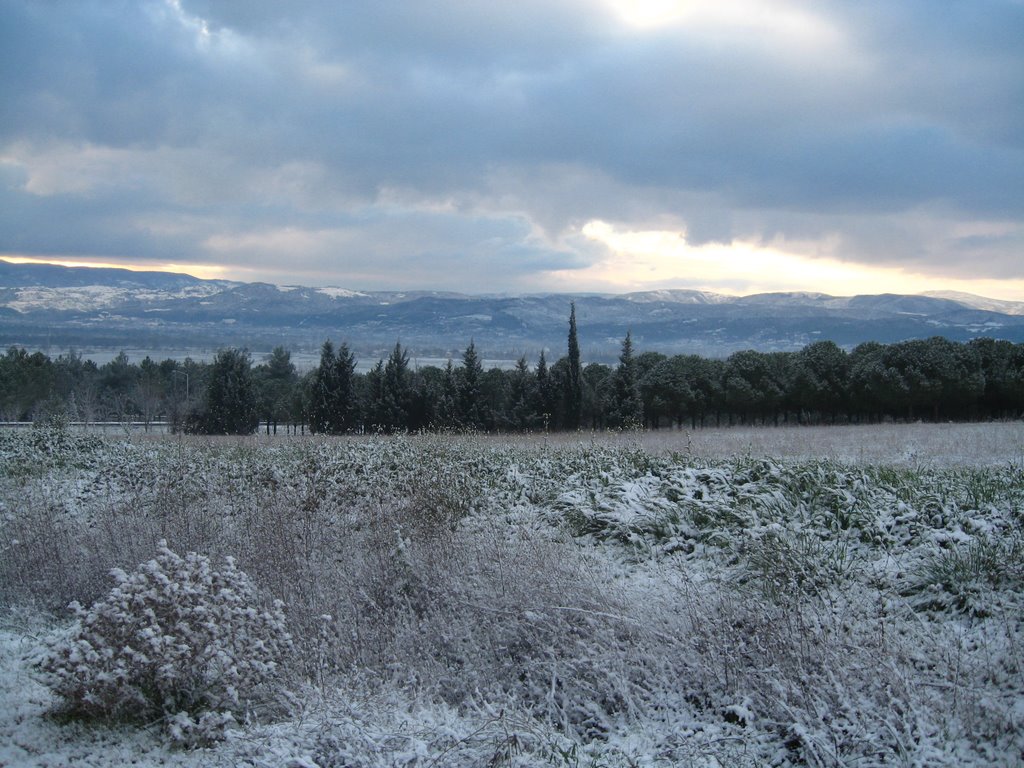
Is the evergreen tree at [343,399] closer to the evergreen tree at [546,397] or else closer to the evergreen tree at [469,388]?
the evergreen tree at [469,388]

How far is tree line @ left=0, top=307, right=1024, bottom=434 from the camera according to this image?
3222cm

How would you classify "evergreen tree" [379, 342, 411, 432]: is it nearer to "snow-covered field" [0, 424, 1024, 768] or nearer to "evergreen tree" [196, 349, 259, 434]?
"evergreen tree" [196, 349, 259, 434]

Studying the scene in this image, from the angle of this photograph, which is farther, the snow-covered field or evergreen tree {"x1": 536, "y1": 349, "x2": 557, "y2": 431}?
evergreen tree {"x1": 536, "y1": 349, "x2": 557, "y2": 431}

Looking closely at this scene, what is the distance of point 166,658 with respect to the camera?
4.86m

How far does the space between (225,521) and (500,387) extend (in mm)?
32841

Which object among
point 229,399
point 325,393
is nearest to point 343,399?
point 325,393

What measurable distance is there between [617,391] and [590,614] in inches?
1248

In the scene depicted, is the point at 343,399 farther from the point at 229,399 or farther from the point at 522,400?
the point at 522,400

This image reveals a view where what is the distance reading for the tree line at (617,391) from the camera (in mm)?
32219

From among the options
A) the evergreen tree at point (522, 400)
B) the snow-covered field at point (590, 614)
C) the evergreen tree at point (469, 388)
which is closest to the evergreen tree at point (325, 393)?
the evergreen tree at point (469, 388)

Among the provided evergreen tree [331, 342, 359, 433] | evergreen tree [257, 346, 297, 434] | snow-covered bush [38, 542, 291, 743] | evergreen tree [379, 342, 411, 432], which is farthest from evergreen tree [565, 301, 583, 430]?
snow-covered bush [38, 542, 291, 743]

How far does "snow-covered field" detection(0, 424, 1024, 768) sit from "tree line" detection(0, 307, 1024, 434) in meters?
23.3

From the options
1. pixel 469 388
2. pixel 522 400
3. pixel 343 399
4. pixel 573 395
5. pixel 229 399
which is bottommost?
pixel 229 399

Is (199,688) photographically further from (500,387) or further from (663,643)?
(500,387)
